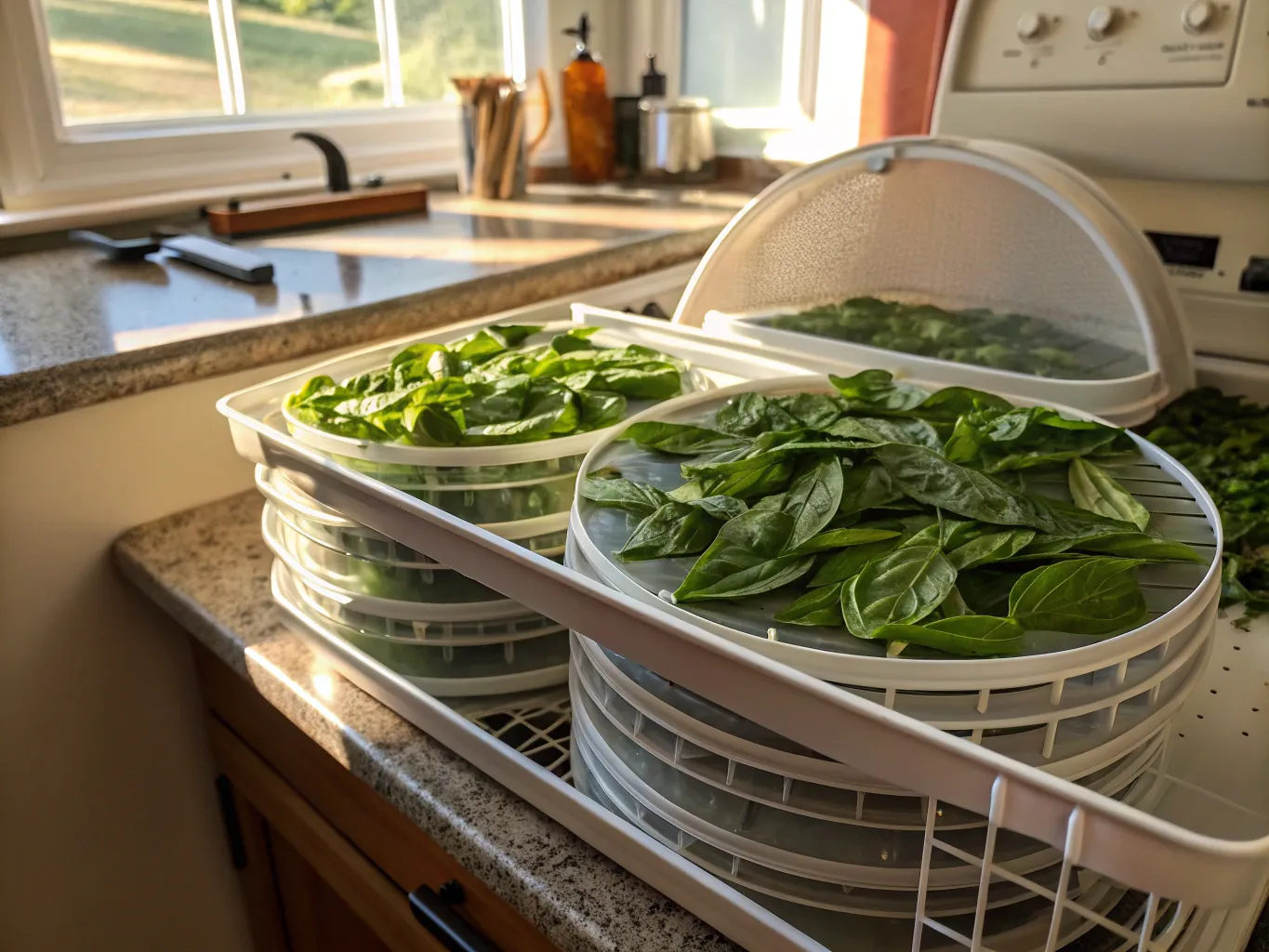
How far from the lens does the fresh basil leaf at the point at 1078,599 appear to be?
39 centimetres

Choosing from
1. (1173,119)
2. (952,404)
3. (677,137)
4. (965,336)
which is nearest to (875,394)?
(952,404)

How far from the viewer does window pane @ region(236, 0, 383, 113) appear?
1.56 m

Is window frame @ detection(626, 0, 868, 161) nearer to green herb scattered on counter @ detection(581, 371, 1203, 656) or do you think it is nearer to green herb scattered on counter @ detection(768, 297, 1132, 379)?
green herb scattered on counter @ detection(768, 297, 1132, 379)

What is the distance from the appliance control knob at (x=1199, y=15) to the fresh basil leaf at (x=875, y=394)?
52cm

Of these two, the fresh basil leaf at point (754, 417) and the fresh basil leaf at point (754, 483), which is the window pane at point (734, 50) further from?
the fresh basil leaf at point (754, 483)

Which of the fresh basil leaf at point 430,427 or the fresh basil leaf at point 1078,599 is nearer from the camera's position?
the fresh basil leaf at point 1078,599

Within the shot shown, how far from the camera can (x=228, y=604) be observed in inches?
30.7

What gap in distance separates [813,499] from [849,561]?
0.04 meters

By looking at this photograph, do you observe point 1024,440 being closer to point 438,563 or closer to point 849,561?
point 849,561

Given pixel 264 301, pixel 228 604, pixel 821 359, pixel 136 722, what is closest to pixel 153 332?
pixel 264 301

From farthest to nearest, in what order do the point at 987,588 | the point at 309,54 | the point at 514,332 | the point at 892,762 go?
the point at 309,54
the point at 514,332
the point at 987,588
the point at 892,762

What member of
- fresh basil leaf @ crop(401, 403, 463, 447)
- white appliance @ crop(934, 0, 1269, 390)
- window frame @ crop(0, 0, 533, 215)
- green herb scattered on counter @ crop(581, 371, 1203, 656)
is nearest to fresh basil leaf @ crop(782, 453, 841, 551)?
green herb scattered on counter @ crop(581, 371, 1203, 656)

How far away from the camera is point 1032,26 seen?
97 centimetres

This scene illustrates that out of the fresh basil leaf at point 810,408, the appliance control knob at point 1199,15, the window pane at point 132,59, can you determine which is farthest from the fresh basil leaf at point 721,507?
the window pane at point 132,59
